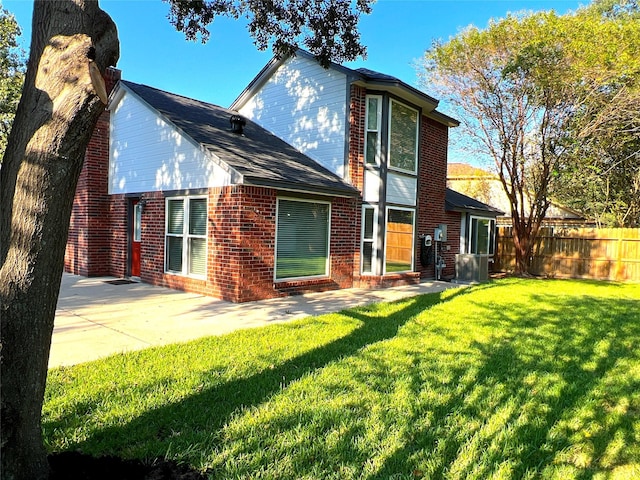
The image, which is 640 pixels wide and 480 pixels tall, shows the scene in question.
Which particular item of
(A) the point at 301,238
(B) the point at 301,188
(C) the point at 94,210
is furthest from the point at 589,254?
(C) the point at 94,210

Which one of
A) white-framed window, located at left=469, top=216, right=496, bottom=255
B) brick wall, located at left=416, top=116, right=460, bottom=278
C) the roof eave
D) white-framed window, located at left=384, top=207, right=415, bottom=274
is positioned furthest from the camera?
white-framed window, located at left=469, top=216, right=496, bottom=255

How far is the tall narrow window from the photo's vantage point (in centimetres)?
1090

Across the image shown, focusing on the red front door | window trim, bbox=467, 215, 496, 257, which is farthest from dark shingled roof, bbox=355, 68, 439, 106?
the red front door

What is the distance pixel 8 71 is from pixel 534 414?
79.3 feet

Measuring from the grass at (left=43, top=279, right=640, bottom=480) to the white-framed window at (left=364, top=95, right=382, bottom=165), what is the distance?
230 inches

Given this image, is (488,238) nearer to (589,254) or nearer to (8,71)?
(589,254)

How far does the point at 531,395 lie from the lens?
3883 mm

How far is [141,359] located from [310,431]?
2374 mm

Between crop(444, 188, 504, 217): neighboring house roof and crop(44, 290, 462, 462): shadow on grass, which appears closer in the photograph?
crop(44, 290, 462, 462): shadow on grass

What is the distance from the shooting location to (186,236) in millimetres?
9414

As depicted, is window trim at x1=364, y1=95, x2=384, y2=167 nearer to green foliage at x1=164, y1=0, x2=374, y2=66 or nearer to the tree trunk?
green foliage at x1=164, y1=0, x2=374, y2=66

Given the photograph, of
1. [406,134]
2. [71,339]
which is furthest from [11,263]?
[406,134]

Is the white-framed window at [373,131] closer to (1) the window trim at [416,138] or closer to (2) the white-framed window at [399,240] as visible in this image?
(1) the window trim at [416,138]

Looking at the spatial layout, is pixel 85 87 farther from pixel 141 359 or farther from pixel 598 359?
pixel 598 359
